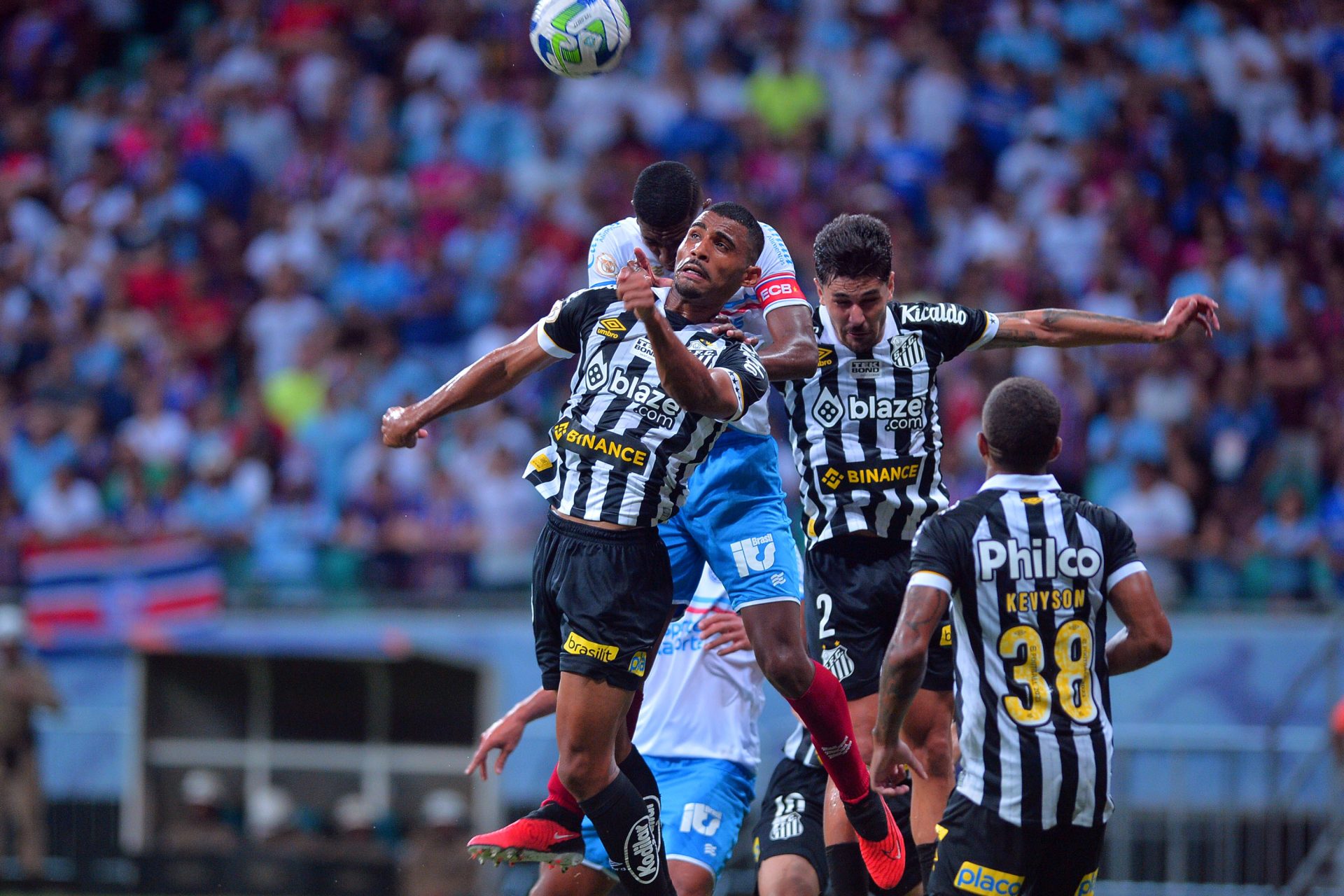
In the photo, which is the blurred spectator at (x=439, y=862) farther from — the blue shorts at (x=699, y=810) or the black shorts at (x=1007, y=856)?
the black shorts at (x=1007, y=856)

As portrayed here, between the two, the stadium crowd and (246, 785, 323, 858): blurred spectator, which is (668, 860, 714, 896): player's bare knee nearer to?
the stadium crowd

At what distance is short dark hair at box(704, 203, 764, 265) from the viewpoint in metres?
6.51

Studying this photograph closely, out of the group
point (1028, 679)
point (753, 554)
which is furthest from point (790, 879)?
point (1028, 679)

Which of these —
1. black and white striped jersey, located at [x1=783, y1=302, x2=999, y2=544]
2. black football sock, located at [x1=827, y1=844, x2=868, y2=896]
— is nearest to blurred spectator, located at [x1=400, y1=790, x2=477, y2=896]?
black football sock, located at [x1=827, y1=844, x2=868, y2=896]

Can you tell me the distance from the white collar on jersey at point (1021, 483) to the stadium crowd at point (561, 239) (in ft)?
22.4

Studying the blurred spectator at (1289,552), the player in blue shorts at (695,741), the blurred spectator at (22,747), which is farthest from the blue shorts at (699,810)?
the blurred spectator at (22,747)

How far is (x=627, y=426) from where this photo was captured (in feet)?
20.8

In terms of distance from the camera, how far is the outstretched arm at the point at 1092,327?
23.3 feet

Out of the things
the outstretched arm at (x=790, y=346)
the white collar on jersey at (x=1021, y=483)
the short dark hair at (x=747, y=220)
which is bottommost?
the white collar on jersey at (x=1021, y=483)

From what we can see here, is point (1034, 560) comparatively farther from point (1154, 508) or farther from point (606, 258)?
point (1154, 508)

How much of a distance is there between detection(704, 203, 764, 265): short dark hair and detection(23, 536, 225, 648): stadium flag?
9309 mm

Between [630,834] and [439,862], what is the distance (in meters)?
7.58

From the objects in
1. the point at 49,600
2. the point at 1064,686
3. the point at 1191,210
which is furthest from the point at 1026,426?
the point at 49,600

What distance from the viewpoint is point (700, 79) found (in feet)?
56.9
